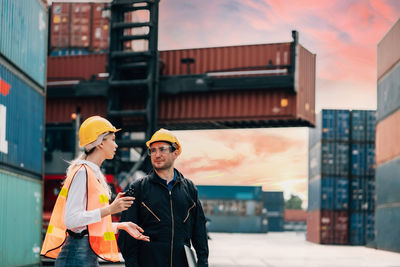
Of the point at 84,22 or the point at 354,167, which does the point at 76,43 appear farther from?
the point at 354,167

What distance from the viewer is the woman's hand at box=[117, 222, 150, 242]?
4027 millimetres

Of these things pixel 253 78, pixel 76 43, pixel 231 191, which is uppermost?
pixel 76 43

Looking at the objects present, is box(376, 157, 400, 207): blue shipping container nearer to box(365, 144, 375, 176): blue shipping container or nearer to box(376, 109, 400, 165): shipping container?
box(376, 109, 400, 165): shipping container

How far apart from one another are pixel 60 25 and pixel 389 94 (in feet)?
56.7

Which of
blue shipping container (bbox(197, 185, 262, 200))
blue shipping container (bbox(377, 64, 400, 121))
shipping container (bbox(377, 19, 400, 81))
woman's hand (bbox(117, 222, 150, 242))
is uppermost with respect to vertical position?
shipping container (bbox(377, 19, 400, 81))

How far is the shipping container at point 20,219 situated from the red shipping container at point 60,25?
1691cm

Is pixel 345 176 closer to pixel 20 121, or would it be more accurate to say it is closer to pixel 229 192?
pixel 20 121

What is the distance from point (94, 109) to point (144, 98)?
2.16 metres

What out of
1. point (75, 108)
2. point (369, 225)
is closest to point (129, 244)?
point (75, 108)

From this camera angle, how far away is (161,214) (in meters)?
4.29

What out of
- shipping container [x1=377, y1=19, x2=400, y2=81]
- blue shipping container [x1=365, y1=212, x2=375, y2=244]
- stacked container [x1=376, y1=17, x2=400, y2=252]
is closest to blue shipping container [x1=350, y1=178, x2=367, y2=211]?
blue shipping container [x1=365, y1=212, x2=375, y2=244]

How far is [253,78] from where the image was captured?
20438mm

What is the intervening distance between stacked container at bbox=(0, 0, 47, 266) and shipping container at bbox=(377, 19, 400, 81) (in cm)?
1910

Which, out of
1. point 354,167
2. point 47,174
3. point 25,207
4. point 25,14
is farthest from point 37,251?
point 354,167
